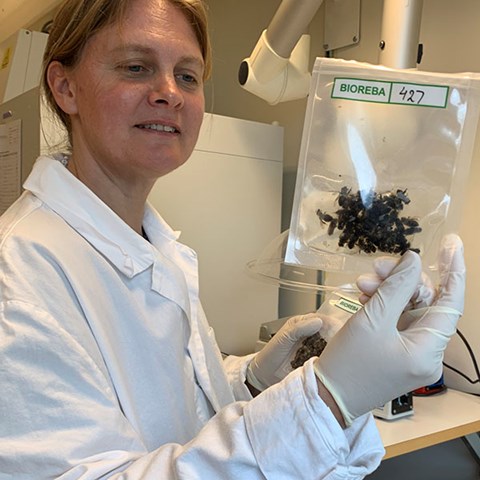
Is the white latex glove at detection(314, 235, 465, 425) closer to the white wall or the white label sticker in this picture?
the white label sticker

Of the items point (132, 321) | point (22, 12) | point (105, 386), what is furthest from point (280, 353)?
point (22, 12)

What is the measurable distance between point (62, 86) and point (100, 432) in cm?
59

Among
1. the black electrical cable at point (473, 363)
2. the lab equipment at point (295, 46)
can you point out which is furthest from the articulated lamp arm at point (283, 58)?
the black electrical cable at point (473, 363)

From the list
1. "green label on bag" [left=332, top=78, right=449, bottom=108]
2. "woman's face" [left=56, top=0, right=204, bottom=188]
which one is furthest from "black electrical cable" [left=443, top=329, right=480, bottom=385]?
"woman's face" [left=56, top=0, right=204, bottom=188]

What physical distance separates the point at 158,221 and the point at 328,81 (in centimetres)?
46

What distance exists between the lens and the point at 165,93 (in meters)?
0.82

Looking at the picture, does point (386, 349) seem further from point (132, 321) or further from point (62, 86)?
point (62, 86)

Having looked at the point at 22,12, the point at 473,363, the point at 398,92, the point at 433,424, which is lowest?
the point at 433,424

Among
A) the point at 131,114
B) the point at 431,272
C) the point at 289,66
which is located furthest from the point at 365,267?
the point at 289,66

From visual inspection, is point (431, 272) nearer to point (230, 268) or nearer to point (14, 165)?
point (230, 268)

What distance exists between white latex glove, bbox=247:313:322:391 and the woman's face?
448mm

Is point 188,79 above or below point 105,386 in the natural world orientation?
above

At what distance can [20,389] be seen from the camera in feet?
1.83

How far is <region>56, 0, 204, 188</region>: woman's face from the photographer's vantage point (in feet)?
2.64
